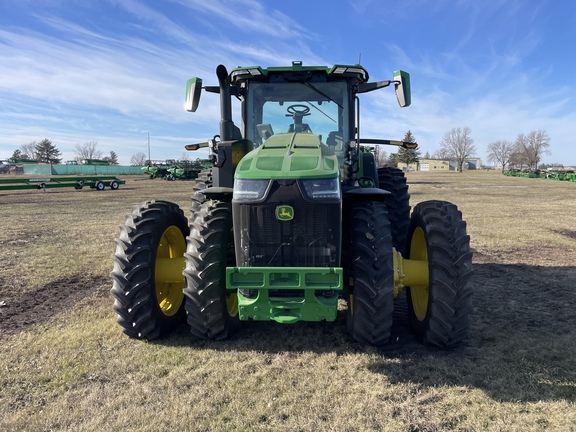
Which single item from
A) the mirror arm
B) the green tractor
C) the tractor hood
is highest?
the mirror arm

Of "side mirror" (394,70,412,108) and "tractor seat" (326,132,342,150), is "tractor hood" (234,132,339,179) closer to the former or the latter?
"tractor seat" (326,132,342,150)

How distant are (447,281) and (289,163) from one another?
6.06ft

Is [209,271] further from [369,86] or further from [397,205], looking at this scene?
[397,205]

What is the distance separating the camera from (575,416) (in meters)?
3.04

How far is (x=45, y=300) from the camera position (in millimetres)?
5824

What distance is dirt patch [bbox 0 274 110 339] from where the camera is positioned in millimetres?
5039

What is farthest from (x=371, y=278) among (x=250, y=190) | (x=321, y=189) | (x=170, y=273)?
(x=170, y=273)

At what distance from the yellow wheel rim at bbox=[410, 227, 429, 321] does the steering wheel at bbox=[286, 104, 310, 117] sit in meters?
1.99

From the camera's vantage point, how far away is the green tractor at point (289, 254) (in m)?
3.71

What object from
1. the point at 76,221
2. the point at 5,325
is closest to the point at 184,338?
the point at 5,325

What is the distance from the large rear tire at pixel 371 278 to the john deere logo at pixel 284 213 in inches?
27.4

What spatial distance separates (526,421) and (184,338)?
123 inches

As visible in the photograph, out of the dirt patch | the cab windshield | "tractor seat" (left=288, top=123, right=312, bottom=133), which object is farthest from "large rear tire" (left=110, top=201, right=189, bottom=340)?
"tractor seat" (left=288, top=123, right=312, bottom=133)

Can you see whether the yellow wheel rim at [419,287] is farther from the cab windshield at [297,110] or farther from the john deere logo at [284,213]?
the john deere logo at [284,213]
